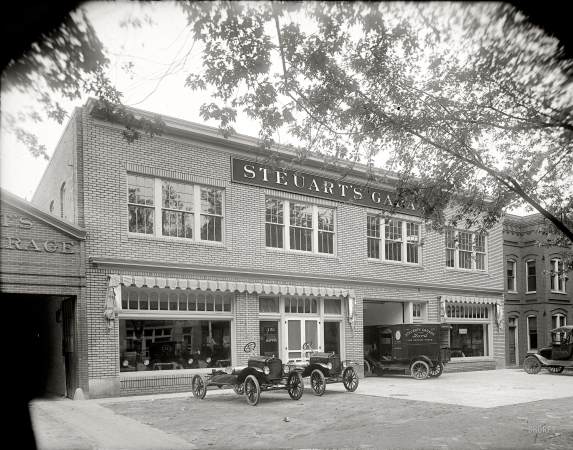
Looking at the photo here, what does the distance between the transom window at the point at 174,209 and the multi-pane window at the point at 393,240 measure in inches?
276

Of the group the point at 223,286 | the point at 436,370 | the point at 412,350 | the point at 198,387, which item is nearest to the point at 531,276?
the point at 436,370

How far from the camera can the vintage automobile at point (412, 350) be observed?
21125 millimetres

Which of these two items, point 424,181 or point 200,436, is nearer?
point 200,436

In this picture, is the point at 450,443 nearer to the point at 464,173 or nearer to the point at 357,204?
the point at 464,173

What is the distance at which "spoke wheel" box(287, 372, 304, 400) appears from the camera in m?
14.4

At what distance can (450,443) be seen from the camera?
9125mm

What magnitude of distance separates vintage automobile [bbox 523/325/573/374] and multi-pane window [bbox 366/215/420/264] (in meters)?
6.15

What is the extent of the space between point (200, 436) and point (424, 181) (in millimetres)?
6100

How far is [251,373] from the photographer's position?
14.0 m

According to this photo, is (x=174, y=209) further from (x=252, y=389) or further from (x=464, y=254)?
(x=464, y=254)

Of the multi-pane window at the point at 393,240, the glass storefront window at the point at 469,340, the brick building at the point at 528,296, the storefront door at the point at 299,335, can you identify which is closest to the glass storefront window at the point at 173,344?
the storefront door at the point at 299,335

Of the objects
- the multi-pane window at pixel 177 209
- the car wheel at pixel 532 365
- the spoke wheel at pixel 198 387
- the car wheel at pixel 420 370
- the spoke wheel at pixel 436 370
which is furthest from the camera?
the car wheel at pixel 532 365

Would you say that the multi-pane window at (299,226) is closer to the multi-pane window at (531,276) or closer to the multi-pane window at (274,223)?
the multi-pane window at (274,223)

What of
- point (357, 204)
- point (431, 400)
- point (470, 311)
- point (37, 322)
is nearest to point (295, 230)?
point (357, 204)
